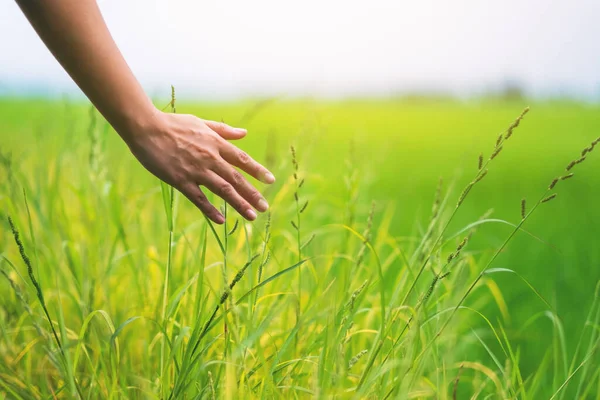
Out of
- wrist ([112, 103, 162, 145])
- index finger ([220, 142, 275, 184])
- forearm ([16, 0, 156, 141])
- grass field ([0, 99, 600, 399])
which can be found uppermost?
forearm ([16, 0, 156, 141])

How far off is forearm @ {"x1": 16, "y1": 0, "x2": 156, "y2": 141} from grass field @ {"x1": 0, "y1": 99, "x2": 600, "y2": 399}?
7.2 inches

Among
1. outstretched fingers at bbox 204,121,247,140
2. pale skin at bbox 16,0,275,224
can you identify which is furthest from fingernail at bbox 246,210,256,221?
outstretched fingers at bbox 204,121,247,140

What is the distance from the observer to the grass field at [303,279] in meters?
1.03

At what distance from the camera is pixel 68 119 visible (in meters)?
2.53

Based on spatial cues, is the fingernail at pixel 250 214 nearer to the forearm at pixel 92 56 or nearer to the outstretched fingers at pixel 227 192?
the outstretched fingers at pixel 227 192

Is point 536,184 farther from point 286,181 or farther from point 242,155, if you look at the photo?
point 242,155

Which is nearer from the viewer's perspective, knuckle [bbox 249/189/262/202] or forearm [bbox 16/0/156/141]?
forearm [bbox 16/0/156/141]

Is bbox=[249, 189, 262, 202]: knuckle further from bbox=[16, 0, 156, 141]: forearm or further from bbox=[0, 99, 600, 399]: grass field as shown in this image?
bbox=[16, 0, 156, 141]: forearm

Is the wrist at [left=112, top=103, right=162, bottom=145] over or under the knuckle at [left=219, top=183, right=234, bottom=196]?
over

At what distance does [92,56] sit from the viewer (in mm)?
995

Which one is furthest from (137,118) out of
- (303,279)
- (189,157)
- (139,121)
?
(303,279)

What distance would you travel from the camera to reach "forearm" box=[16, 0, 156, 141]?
0.98 metres

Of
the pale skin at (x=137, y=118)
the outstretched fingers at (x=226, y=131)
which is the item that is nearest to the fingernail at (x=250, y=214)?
the pale skin at (x=137, y=118)

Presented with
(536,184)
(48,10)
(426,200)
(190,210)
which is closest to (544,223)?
(426,200)
